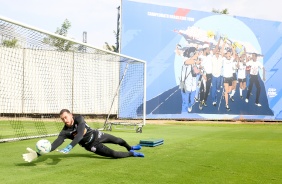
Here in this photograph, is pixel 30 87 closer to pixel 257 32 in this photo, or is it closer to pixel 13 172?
pixel 13 172

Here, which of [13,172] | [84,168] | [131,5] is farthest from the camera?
[131,5]

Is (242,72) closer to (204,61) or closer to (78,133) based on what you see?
(204,61)

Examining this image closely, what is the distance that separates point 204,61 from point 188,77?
2.01 metres

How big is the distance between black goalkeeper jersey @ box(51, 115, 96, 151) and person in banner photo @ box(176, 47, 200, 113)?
2131 cm

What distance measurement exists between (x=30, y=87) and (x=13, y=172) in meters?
16.9

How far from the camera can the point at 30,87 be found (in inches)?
908

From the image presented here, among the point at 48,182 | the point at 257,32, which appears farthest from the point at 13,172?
the point at 257,32

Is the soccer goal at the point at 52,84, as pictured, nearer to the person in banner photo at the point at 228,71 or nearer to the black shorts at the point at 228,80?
the person in banner photo at the point at 228,71

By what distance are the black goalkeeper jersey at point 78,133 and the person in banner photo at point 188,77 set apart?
2131 centimetres

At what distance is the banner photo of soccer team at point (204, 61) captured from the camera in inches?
1110

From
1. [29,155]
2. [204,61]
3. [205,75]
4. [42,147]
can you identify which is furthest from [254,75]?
[29,155]

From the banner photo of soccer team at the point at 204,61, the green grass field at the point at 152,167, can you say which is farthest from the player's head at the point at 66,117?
the banner photo of soccer team at the point at 204,61

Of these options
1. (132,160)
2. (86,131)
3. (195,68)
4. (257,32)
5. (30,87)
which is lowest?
(132,160)

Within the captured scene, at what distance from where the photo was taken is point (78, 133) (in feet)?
26.2
